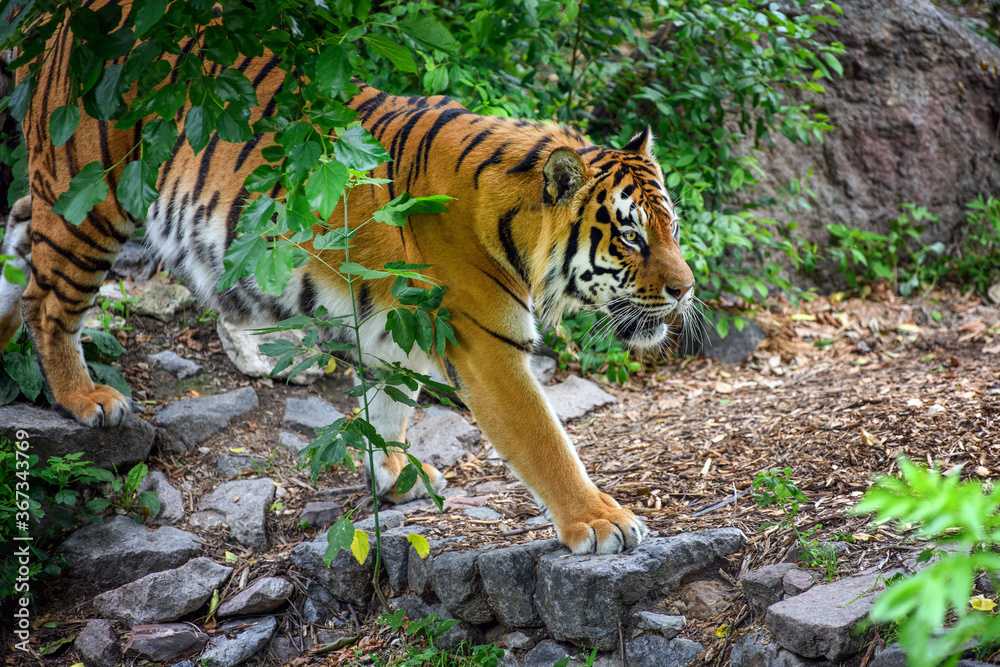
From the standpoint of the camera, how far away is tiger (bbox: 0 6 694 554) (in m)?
2.62

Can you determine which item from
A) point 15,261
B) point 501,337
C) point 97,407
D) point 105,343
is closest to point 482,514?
point 501,337

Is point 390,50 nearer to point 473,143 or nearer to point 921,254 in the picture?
point 473,143

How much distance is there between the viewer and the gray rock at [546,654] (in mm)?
2490

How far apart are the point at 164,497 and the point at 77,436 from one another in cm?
49

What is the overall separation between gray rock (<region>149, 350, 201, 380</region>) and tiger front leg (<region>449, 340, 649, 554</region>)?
223 cm

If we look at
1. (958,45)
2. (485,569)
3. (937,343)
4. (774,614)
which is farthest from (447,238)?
(958,45)

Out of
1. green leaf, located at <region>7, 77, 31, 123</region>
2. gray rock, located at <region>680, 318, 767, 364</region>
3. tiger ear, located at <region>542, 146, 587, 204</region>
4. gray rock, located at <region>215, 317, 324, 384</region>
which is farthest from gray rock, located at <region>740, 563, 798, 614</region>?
gray rock, located at <region>680, 318, 767, 364</region>

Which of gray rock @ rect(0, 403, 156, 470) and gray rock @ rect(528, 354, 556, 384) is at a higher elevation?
gray rock @ rect(0, 403, 156, 470)

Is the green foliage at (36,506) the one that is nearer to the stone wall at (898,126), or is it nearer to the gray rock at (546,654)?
the gray rock at (546,654)

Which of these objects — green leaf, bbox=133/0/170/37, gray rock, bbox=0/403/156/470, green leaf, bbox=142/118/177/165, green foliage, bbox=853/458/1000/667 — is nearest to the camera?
green foliage, bbox=853/458/1000/667

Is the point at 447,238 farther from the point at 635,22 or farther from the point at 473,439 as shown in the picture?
the point at 635,22

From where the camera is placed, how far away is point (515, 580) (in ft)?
8.52

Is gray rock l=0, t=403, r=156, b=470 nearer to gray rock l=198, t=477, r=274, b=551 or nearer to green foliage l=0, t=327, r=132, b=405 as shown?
green foliage l=0, t=327, r=132, b=405

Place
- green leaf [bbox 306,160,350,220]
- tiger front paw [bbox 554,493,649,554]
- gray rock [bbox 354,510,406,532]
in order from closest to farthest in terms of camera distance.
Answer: green leaf [bbox 306,160,350,220] < tiger front paw [bbox 554,493,649,554] < gray rock [bbox 354,510,406,532]
